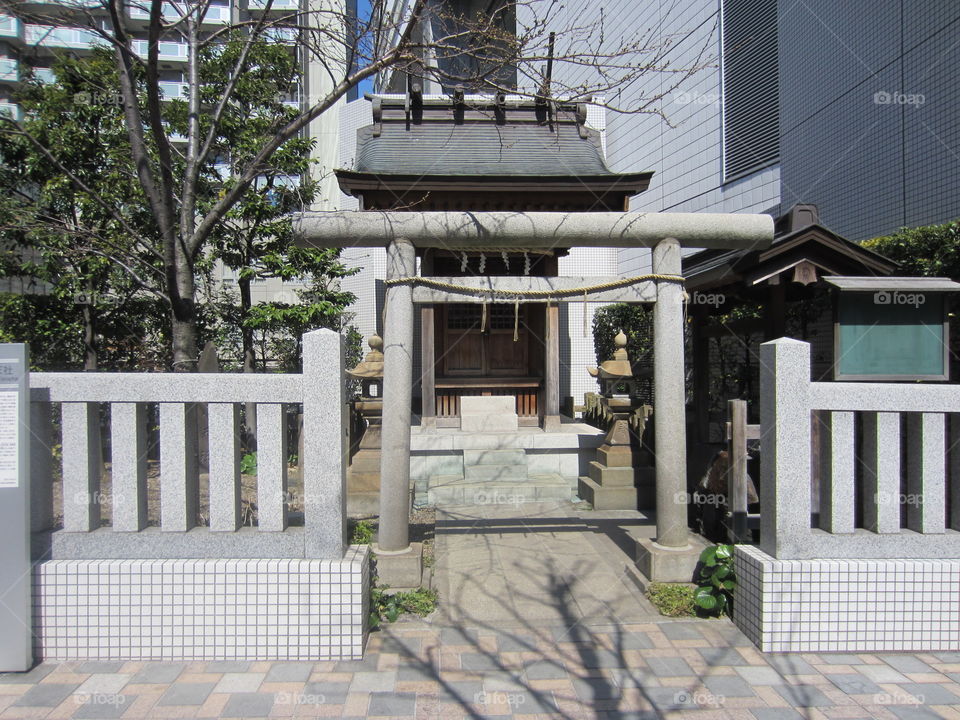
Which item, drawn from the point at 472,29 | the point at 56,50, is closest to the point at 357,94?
the point at 56,50

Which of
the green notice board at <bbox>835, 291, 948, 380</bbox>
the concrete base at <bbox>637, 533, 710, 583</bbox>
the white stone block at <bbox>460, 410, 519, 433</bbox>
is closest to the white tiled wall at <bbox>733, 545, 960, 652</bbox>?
the concrete base at <bbox>637, 533, 710, 583</bbox>

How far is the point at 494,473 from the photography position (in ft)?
27.1

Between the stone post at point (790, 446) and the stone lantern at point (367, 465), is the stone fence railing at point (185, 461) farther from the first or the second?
the stone lantern at point (367, 465)

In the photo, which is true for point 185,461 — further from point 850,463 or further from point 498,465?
point 498,465

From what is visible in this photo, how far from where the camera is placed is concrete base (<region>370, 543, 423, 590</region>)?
4.49 m

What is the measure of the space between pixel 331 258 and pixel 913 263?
8.74 metres

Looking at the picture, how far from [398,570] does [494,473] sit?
389cm

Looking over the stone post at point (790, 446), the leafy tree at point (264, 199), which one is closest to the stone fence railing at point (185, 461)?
the stone post at point (790, 446)

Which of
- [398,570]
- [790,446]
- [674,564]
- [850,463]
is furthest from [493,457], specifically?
[850,463]

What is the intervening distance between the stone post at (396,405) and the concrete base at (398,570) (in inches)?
2.4

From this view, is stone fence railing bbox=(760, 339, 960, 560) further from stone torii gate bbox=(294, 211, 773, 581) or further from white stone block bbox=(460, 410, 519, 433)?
white stone block bbox=(460, 410, 519, 433)

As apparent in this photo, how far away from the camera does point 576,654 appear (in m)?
3.68

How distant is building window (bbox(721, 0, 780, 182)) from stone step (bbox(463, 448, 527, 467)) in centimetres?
738

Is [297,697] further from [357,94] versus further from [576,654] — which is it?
[357,94]
